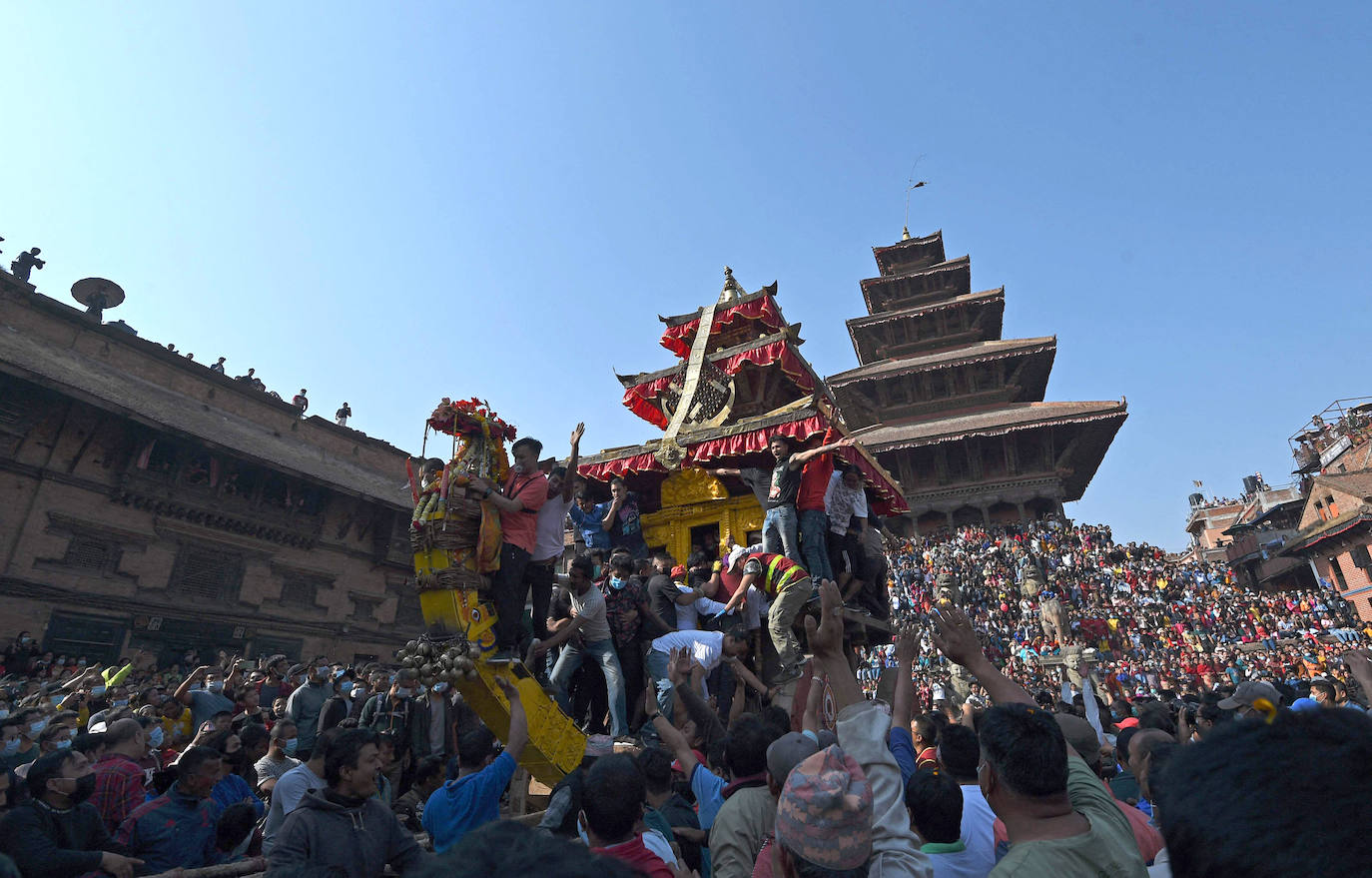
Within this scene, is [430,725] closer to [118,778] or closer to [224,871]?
[118,778]

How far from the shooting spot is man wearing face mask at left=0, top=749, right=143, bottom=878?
342cm

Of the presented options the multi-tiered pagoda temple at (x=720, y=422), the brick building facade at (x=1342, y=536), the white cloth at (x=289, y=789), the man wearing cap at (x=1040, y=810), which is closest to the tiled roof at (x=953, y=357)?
the brick building facade at (x=1342, y=536)

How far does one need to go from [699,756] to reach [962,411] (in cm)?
3134

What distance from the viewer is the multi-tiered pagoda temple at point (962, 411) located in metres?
28.2

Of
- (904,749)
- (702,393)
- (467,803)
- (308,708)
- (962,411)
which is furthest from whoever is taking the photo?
(962,411)

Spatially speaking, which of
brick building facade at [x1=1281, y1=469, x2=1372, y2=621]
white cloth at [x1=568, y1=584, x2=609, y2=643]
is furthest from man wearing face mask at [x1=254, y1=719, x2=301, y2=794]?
brick building facade at [x1=1281, y1=469, x2=1372, y2=621]

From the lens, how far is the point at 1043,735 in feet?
6.34

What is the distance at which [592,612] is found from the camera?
5680mm

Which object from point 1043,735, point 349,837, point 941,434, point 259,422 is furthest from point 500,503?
point 941,434

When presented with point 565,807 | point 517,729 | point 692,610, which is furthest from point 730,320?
point 565,807

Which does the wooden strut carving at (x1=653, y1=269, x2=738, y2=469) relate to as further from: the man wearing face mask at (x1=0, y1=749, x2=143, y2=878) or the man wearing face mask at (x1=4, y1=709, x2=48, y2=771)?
the man wearing face mask at (x1=4, y1=709, x2=48, y2=771)

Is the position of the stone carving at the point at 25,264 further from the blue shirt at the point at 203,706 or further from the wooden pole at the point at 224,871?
the wooden pole at the point at 224,871

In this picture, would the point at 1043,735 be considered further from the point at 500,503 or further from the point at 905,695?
the point at 500,503

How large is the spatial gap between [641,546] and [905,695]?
6.24 metres
